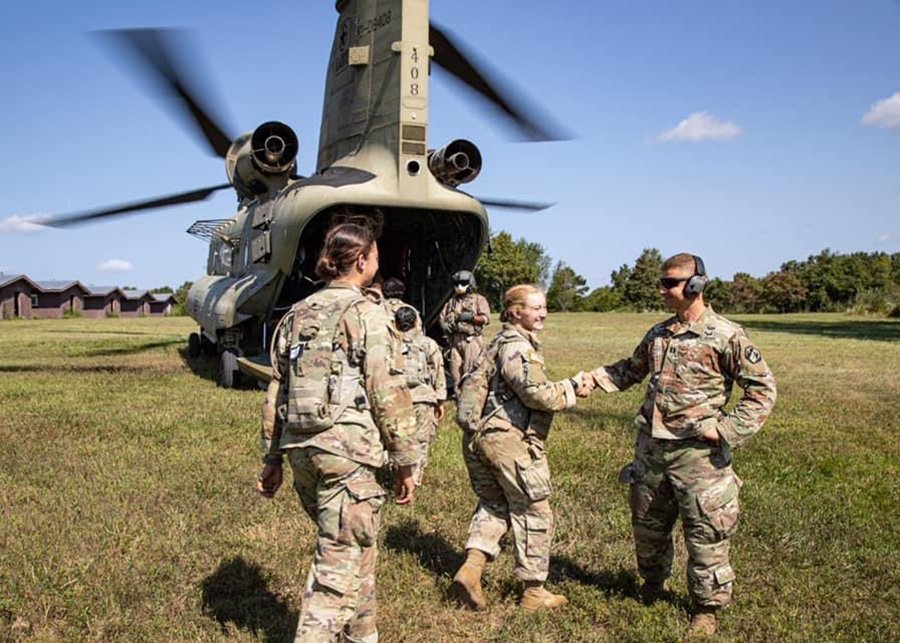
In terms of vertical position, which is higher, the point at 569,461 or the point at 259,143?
the point at 259,143

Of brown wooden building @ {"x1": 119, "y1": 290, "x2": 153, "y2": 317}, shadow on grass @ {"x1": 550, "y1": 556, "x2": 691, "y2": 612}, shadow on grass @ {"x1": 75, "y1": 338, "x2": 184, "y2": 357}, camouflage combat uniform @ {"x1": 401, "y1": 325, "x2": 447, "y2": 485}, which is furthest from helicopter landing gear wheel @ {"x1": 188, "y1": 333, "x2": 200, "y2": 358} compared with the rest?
brown wooden building @ {"x1": 119, "y1": 290, "x2": 153, "y2": 317}

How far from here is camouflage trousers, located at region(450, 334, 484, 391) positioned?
9.23m

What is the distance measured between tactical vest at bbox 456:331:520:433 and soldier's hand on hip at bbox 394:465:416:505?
0.93m

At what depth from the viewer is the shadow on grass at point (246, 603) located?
151 inches

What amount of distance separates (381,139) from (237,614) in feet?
21.5

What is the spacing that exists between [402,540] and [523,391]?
5.57 feet

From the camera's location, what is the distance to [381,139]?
30.8ft

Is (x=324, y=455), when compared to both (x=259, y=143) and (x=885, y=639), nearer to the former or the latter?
(x=885, y=639)

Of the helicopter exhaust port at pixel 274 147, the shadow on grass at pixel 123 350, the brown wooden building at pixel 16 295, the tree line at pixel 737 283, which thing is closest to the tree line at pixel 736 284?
the tree line at pixel 737 283

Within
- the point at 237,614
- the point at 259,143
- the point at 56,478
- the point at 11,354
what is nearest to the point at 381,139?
the point at 259,143

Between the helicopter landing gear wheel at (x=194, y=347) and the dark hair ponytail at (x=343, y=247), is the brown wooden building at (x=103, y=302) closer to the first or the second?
the helicopter landing gear wheel at (x=194, y=347)

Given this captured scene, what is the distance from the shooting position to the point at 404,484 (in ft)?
10.4

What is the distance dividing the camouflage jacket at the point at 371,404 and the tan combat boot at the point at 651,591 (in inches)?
73.6

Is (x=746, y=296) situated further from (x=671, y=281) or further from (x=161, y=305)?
(x=671, y=281)
